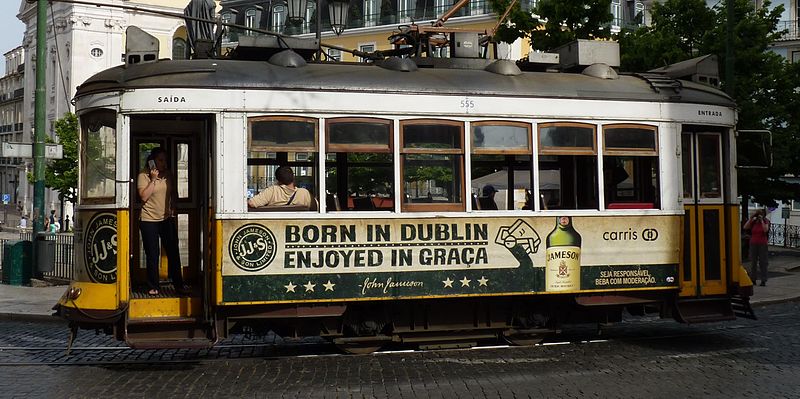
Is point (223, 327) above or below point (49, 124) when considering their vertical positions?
below

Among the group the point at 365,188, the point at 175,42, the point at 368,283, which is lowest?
the point at 368,283

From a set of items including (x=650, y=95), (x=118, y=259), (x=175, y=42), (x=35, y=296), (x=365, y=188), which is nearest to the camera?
(x=118, y=259)

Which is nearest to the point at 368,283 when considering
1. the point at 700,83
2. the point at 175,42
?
the point at 700,83

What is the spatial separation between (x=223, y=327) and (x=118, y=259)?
4.10ft

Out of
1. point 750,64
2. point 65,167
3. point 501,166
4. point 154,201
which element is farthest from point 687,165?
point 65,167

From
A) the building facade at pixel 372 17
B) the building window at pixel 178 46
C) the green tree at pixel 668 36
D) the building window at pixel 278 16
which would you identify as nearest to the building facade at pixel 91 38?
the building window at pixel 178 46

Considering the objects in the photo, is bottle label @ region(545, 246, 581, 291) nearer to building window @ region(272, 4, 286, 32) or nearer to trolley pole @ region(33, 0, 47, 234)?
trolley pole @ region(33, 0, 47, 234)

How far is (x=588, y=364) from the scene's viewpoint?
32.4ft

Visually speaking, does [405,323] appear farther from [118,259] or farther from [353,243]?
[118,259]

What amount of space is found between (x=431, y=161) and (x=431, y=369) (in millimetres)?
2193

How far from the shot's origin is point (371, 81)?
32.8 feet

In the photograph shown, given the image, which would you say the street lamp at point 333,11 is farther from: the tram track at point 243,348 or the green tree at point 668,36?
the green tree at point 668,36

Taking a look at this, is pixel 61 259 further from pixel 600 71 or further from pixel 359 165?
pixel 600 71

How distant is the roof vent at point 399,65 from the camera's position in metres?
10.4
